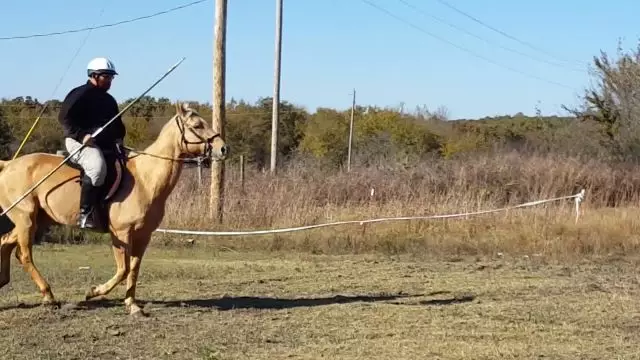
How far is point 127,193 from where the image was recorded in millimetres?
10789

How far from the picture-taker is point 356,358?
846 centimetres

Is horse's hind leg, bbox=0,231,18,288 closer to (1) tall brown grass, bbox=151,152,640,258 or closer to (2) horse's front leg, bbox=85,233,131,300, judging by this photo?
(2) horse's front leg, bbox=85,233,131,300

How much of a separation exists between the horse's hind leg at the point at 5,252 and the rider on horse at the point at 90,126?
109 centimetres

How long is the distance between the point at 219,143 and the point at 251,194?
12260 millimetres

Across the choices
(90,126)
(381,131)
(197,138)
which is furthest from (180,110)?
(381,131)

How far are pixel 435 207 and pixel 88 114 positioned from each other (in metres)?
12.3

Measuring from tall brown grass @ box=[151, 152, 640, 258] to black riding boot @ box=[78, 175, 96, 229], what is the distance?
8.87 meters

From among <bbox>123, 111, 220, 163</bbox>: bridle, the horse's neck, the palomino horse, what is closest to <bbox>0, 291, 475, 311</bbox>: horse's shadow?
the palomino horse

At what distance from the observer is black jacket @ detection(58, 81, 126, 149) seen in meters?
10.7

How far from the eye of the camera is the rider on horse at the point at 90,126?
10.6 m

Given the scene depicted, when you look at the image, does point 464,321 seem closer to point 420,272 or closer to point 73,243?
point 420,272

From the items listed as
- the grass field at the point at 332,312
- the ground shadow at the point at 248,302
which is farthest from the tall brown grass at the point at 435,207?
the ground shadow at the point at 248,302

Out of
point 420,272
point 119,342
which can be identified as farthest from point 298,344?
point 420,272

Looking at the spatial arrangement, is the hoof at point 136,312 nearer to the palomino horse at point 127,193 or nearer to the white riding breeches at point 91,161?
the palomino horse at point 127,193
